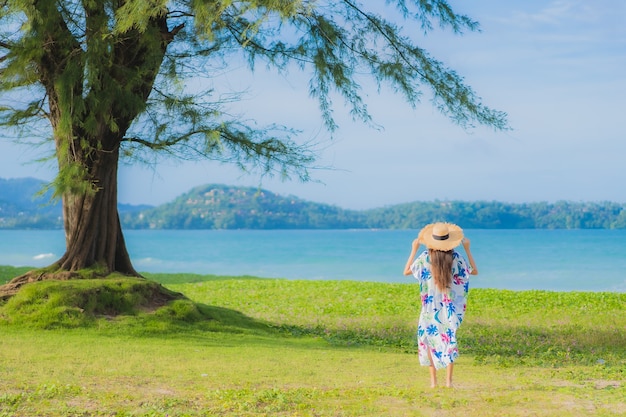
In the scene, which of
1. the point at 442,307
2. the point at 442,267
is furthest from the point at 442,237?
the point at 442,307

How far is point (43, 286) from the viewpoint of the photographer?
409 inches

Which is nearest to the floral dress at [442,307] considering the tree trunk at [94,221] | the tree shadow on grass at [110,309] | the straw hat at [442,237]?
the straw hat at [442,237]

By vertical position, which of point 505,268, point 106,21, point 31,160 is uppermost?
point 106,21

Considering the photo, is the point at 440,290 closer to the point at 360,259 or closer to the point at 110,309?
the point at 110,309

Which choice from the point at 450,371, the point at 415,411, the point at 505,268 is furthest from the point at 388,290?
the point at 505,268

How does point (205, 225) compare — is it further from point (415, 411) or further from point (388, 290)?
point (415, 411)

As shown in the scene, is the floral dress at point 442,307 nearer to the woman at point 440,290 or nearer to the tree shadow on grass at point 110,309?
the woman at point 440,290

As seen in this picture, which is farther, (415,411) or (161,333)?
(161,333)

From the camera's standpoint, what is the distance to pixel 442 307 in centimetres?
628

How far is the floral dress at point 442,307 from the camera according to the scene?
6.25 m

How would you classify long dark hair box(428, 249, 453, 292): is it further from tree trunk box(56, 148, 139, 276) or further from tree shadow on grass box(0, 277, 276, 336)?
tree trunk box(56, 148, 139, 276)

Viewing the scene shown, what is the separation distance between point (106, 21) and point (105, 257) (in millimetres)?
3437

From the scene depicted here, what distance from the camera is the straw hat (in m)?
6.14

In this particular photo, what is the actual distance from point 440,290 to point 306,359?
2.59 meters
